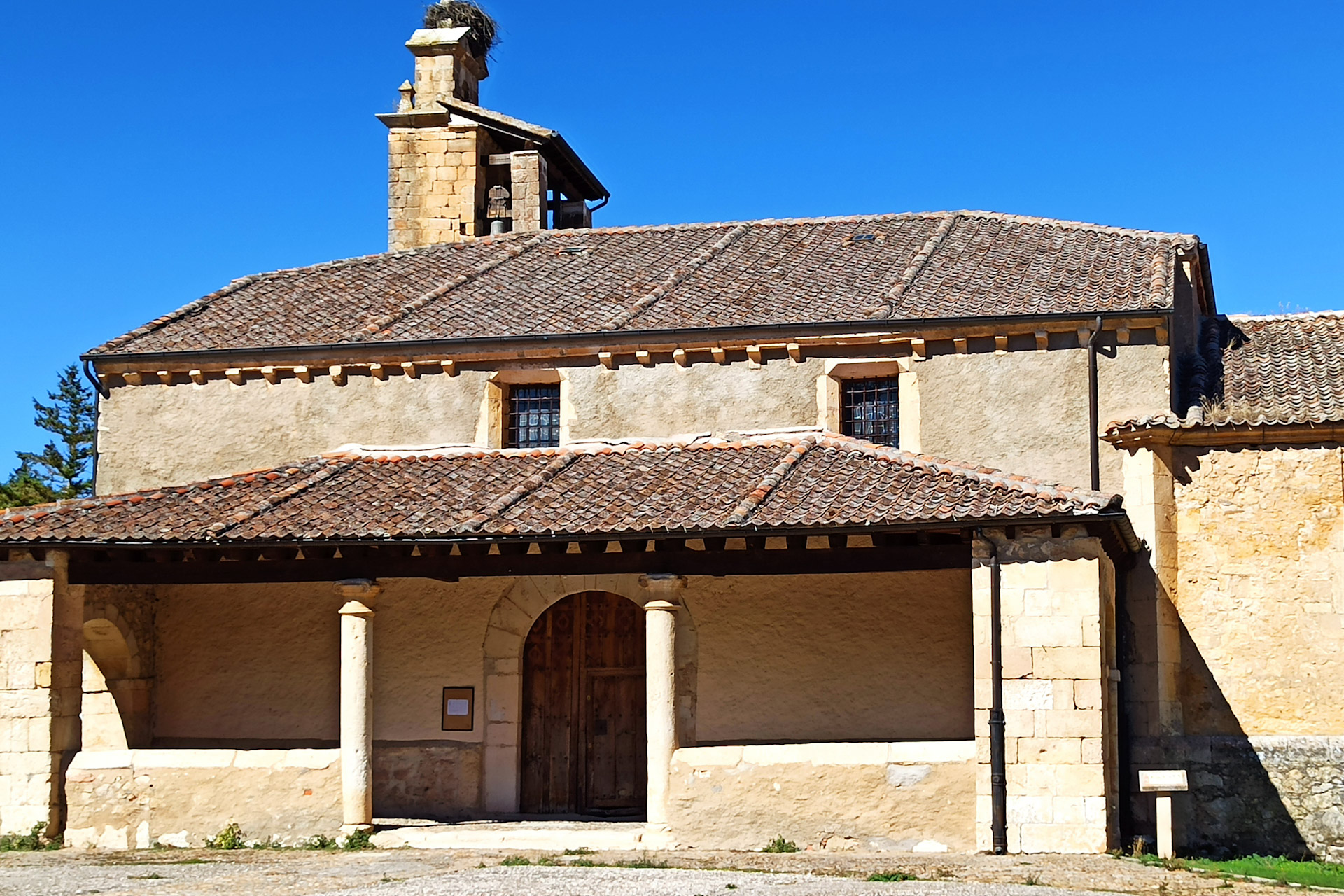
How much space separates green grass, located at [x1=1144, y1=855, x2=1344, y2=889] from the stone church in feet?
1.38

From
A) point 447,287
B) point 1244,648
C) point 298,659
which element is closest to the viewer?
point 1244,648

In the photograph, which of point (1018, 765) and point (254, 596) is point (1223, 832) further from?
point (254, 596)

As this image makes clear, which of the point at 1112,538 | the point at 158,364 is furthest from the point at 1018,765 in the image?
the point at 158,364

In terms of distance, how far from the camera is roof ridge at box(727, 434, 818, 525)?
43.6ft

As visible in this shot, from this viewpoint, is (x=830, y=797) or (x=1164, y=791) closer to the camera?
(x=830, y=797)

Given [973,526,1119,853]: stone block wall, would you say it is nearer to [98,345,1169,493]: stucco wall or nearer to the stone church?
the stone church

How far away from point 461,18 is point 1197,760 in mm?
15673

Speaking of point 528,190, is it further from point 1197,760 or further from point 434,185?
point 1197,760

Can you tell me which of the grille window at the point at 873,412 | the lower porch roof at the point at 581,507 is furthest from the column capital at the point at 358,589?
the grille window at the point at 873,412

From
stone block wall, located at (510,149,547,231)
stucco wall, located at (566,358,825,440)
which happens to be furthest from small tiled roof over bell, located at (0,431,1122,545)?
stone block wall, located at (510,149,547,231)

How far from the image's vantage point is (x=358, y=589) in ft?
46.1

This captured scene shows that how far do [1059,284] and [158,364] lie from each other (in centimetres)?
966

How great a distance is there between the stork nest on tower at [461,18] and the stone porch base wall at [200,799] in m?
13.6

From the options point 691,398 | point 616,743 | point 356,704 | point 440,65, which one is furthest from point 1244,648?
point 440,65
